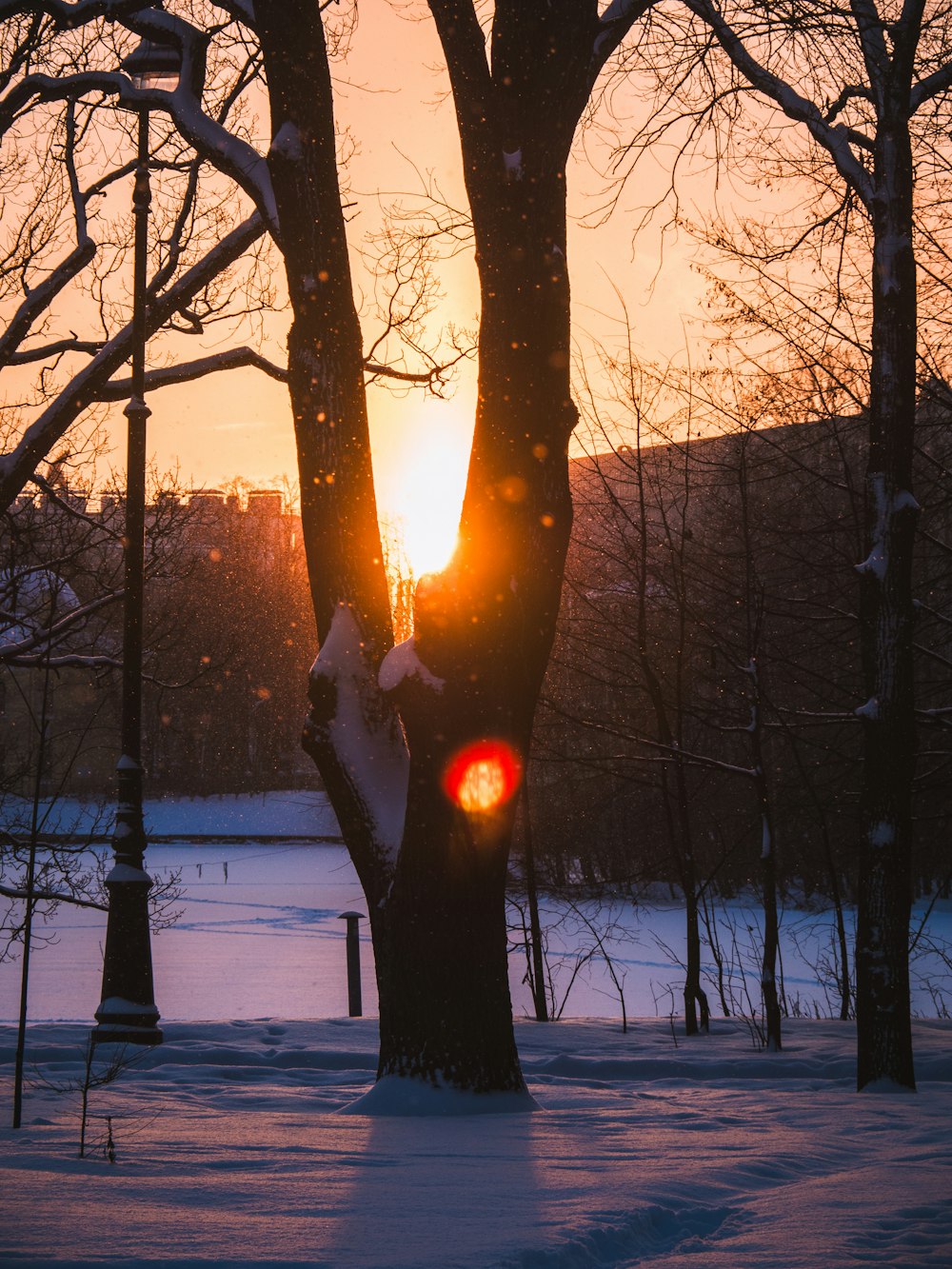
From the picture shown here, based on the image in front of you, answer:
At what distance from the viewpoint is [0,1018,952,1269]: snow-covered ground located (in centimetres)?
318

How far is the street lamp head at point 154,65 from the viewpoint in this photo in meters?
8.02

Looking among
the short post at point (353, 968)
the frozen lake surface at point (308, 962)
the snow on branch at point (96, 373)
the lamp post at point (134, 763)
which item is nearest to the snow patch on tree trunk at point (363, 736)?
the lamp post at point (134, 763)

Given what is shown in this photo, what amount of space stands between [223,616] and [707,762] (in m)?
47.6

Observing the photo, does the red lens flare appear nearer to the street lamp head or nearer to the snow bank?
the snow bank

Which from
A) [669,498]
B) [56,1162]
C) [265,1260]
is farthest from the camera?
[669,498]

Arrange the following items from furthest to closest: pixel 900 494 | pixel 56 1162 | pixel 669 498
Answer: pixel 669 498
pixel 900 494
pixel 56 1162

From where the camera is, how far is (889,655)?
698cm

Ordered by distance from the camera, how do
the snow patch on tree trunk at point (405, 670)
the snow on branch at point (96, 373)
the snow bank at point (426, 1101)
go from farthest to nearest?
the snow on branch at point (96, 373), the snow patch on tree trunk at point (405, 670), the snow bank at point (426, 1101)

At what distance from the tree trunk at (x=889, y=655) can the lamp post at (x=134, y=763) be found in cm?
466

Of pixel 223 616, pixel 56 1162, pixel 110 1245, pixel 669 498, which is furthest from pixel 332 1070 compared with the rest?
pixel 223 616

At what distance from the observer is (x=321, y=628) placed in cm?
634

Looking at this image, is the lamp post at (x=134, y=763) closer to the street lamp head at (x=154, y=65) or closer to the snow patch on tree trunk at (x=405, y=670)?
the street lamp head at (x=154, y=65)

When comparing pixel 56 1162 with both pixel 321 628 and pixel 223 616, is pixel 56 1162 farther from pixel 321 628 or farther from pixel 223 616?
pixel 223 616

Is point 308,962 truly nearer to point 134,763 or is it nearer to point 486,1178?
point 134,763
